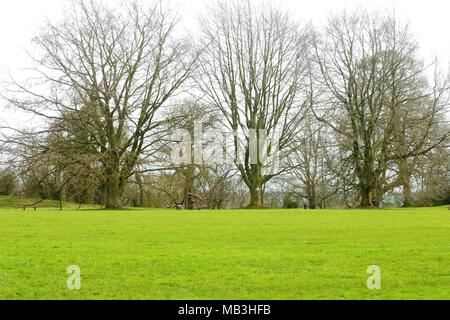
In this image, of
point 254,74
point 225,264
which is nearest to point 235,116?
point 254,74

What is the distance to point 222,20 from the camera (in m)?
41.0

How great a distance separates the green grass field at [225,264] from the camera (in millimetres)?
6641

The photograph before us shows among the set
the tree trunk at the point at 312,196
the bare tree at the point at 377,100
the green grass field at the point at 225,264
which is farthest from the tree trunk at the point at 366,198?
the green grass field at the point at 225,264

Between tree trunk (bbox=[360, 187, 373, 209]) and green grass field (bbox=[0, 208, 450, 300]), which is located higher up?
tree trunk (bbox=[360, 187, 373, 209])

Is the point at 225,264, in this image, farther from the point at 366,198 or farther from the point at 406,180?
the point at 406,180

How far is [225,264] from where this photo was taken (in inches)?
336

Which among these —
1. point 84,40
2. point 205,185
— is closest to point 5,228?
point 84,40

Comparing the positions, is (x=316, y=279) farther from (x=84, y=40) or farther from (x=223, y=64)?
(x=223, y=64)

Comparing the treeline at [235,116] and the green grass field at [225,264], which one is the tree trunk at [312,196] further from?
the green grass field at [225,264]

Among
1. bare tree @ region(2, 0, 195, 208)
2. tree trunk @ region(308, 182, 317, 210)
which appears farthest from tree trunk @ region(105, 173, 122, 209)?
tree trunk @ region(308, 182, 317, 210)

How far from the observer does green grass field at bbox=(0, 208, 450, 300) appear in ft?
21.8

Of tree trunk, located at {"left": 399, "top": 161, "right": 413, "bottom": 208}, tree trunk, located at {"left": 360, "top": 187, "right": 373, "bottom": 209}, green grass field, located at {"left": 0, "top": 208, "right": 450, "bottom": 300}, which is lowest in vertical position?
green grass field, located at {"left": 0, "top": 208, "right": 450, "bottom": 300}

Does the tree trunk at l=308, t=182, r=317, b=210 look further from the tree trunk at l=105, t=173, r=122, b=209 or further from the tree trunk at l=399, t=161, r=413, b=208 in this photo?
the tree trunk at l=105, t=173, r=122, b=209

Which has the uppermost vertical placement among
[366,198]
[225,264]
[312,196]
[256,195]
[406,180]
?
[406,180]
